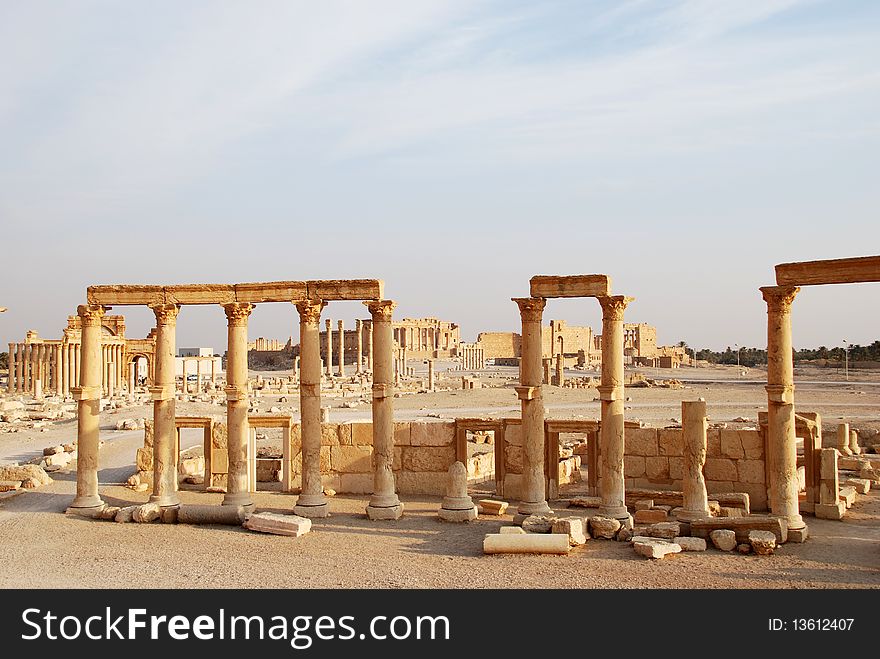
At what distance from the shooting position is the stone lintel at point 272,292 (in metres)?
18.3

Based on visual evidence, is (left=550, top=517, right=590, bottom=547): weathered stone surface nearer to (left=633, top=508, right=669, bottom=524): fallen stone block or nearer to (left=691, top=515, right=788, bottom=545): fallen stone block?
(left=691, top=515, right=788, bottom=545): fallen stone block

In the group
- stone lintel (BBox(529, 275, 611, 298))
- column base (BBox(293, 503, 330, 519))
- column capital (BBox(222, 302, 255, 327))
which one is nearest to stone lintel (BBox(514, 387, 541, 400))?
stone lintel (BBox(529, 275, 611, 298))

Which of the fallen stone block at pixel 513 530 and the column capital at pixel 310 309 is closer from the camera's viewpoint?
the fallen stone block at pixel 513 530

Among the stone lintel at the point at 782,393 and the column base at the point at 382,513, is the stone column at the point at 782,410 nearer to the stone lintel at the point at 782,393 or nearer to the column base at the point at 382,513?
the stone lintel at the point at 782,393

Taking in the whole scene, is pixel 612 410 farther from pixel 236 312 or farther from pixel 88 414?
pixel 88 414

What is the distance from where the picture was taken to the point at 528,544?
14.5 m

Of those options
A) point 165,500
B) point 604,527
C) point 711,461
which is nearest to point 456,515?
point 604,527

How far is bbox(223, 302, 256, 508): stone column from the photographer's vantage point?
18.4 m

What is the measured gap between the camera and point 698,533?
1538 cm

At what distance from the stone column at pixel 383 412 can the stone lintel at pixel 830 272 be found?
8.59 meters

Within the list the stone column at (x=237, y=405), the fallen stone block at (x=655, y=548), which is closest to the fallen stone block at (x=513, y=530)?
the fallen stone block at (x=655, y=548)
